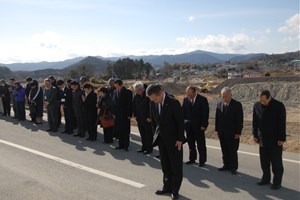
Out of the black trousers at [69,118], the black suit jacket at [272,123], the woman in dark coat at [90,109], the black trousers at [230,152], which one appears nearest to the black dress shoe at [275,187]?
the black suit jacket at [272,123]

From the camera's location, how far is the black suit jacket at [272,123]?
5.97 meters

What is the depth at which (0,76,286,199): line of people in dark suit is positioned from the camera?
5.60m

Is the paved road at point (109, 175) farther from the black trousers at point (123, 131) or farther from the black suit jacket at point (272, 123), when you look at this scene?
the black suit jacket at point (272, 123)

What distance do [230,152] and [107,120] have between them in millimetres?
4134

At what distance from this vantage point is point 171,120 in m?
5.57

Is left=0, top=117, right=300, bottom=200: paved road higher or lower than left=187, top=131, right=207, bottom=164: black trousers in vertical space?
lower

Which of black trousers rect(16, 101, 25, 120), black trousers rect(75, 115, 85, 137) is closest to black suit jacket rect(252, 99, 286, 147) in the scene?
black trousers rect(75, 115, 85, 137)

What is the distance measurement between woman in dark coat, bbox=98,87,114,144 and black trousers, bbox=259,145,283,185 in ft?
16.2

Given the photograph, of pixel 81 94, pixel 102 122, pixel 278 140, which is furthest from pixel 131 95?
pixel 278 140

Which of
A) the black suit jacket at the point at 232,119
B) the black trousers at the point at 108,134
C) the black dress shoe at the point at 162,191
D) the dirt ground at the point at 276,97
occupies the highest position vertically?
the black suit jacket at the point at 232,119

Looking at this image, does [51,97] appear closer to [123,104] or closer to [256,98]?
[123,104]

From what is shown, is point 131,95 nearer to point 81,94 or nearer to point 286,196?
point 81,94

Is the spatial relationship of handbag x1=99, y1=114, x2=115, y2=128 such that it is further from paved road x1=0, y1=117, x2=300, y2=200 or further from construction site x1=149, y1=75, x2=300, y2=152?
construction site x1=149, y1=75, x2=300, y2=152

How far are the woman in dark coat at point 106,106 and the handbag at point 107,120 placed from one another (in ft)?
0.36
